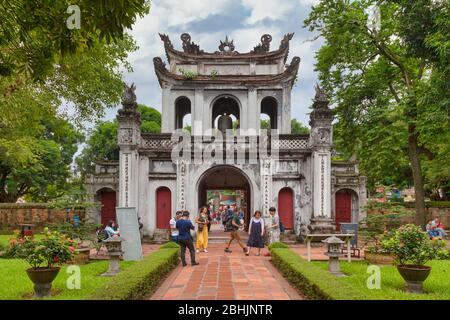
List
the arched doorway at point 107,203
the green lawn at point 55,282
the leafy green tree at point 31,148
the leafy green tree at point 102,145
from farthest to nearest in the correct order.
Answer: the leafy green tree at point 102,145 < the arched doorway at point 107,203 < the leafy green tree at point 31,148 < the green lawn at point 55,282

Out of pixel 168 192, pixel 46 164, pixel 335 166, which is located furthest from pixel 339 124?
pixel 46 164

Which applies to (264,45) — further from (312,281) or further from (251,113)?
(312,281)

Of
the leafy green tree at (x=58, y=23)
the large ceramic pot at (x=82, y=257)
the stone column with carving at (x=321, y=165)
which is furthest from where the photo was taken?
the stone column with carving at (x=321, y=165)

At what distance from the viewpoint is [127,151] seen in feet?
58.2

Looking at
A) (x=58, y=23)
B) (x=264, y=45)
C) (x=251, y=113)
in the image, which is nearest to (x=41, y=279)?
(x=58, y=23)

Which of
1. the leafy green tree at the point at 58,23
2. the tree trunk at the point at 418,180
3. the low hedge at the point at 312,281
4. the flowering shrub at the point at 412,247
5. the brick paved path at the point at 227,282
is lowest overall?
the brick paved path at the point at 227,282

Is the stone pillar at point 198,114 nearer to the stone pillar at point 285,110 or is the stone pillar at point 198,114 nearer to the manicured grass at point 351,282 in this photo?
the stone pillar at point 285,110

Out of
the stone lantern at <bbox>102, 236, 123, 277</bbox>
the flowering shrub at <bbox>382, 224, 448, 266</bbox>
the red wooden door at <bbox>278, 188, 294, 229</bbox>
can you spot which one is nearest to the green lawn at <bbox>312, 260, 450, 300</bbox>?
the flowering shrub at <bbox>382, 224, 448, 266</bbox>

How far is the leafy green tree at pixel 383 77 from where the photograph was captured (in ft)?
52.3

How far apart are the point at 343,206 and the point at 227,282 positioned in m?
13.2

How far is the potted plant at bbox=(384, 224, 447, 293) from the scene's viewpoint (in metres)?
8.47

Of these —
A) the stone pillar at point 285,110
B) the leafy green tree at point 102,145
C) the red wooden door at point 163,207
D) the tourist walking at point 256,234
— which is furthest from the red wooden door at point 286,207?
the leafy green tree at point 102,145

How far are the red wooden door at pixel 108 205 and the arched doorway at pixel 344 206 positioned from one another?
433 inches
